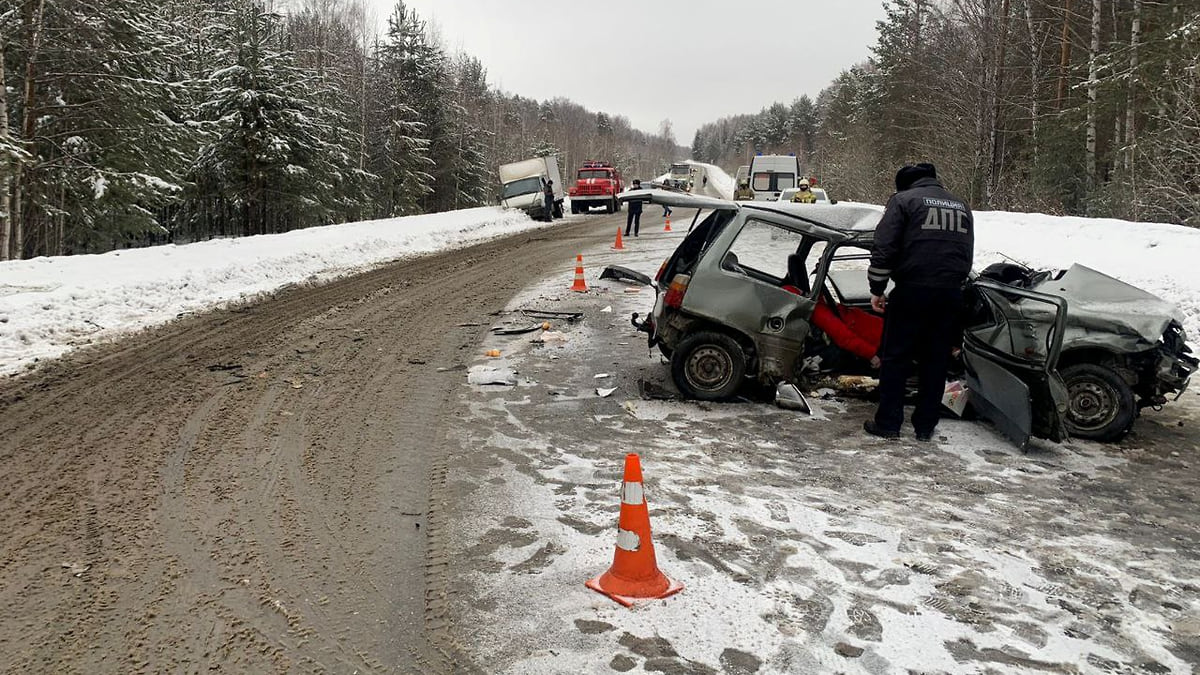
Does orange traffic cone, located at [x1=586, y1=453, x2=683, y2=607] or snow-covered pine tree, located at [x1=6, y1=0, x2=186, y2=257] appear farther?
snow-covered pine tree, located at [x1=6, y1=0, x2=186, y2=257]

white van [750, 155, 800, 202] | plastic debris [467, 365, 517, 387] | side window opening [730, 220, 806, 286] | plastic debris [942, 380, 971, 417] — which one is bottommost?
plastic debris [467, 365, 517, 387]

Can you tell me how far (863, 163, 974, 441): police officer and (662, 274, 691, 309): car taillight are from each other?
161 centimetres

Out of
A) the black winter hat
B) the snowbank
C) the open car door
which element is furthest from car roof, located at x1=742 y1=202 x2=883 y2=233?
the snowbank

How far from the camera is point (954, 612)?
3.13m

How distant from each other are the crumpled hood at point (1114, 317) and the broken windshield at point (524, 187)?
26.9 meters

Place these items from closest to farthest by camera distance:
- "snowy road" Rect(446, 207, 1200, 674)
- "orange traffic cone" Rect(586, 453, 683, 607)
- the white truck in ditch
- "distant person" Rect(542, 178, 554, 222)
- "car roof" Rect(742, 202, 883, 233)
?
1. "snowy road" Rect(446, 207, 1200, 674)
2. "orange traffic cone" Rect(586, 453, 683, 607)
3. "car roof" Rect(742, 202, 883, 233)
4. "distant person" Rect(542, 178, 554, 222)
5. the white truck in ditch

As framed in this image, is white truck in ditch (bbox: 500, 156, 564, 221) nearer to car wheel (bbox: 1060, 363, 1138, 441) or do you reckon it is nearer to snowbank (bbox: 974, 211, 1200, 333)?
snowbank (bbox: 974, 211, 1200, 333)

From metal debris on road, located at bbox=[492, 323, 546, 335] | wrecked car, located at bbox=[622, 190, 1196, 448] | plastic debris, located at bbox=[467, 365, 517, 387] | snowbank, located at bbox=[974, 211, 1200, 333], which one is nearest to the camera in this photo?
wrecked car, located at bbox=[622, 190, 1196, 448]

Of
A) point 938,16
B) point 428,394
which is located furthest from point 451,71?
point 428,394

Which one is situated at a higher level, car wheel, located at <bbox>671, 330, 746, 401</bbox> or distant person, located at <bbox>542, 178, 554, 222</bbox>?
distant person, located at <bbox>542, 178, 554, 222</bbox>

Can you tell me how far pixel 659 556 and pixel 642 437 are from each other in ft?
6.23

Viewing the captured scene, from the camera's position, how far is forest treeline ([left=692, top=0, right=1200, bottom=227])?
15542 mm

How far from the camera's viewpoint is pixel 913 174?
17.9ft

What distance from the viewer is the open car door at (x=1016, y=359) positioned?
5191mm
